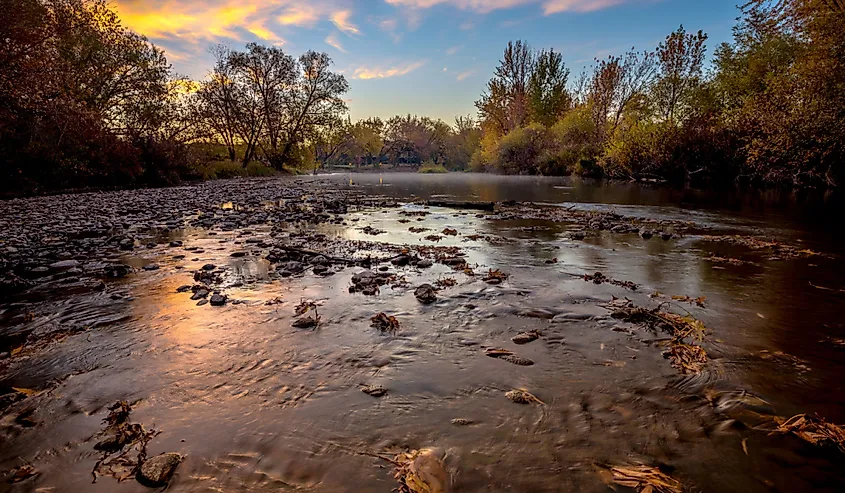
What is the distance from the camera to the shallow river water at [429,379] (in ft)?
7.16

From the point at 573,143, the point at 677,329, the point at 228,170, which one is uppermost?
the point at 573,143

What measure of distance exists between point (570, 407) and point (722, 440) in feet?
2.77

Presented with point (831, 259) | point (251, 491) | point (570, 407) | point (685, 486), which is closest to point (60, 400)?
point (251, 491)

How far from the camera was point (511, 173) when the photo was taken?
59.3 metres

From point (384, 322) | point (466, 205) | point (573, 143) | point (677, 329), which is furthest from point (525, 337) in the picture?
point (573, 143)

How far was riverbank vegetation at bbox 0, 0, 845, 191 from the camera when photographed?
17094mm

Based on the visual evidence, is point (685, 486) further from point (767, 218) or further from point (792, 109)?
point (792, 109)

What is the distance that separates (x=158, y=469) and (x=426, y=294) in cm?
325

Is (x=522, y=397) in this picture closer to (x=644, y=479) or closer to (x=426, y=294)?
(x=644, y=479)

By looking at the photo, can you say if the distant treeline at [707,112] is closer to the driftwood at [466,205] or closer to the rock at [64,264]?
the driftwood at [466,205]

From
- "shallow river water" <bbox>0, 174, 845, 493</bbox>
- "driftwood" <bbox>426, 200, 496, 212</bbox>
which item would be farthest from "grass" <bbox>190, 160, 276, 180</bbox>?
"shallow river water" <bbox>0, 174, 845, 493</bbox>

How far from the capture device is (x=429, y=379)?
3137 mm

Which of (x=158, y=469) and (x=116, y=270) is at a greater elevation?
(x=116, y=270)

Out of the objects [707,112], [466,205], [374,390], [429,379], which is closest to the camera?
[374,390]
